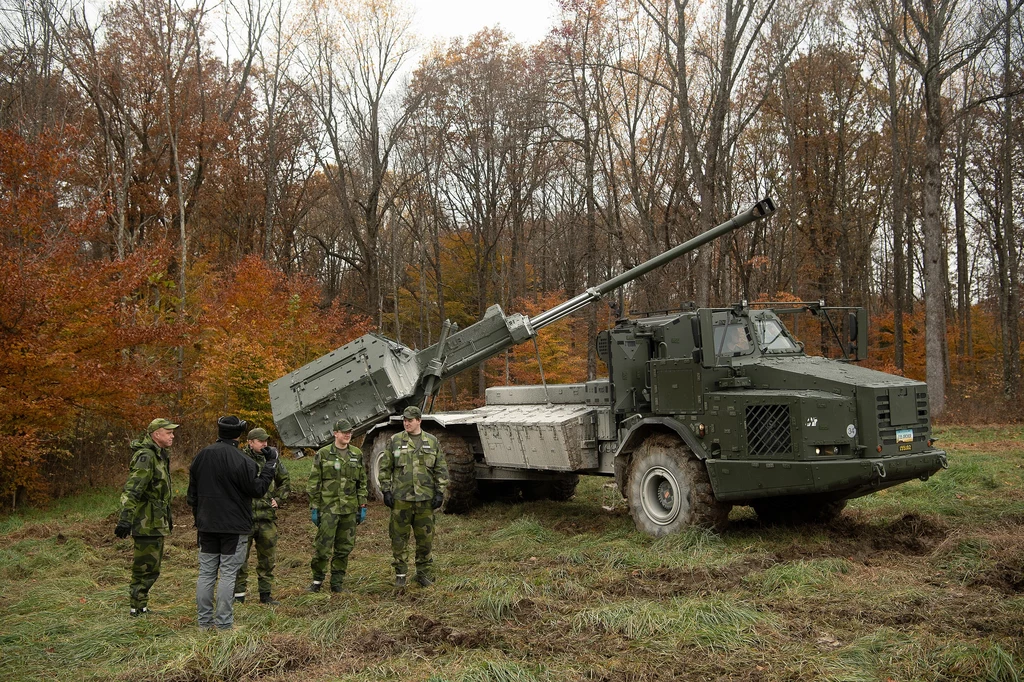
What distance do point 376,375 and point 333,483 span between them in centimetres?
412

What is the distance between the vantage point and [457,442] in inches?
475

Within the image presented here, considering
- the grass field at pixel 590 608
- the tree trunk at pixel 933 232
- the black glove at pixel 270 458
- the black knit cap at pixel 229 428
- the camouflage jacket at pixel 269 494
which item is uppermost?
the tree trunk at pixel 933 232

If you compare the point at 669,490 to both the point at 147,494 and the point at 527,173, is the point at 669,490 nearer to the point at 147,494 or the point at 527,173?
the point at 147,494

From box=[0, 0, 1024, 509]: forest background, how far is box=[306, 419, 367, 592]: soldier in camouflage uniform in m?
6.55

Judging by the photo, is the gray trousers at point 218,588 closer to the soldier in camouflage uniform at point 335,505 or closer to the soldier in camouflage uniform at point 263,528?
the soldier in camouflage uniform at point 263,528

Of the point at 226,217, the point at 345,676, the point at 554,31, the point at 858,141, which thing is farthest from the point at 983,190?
the point at 345,676

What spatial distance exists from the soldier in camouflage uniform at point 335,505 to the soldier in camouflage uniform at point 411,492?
1.09ft

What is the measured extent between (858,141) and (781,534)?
1012 inches

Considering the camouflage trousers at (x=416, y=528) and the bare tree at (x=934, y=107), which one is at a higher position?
the bare tree at (x=934, y=107)

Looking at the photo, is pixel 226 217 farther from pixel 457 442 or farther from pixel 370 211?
pixel 457 442

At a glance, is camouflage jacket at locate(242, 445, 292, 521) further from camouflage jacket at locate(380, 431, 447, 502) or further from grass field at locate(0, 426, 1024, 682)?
camouflage jacket at locate(380, 431, 447, 502)

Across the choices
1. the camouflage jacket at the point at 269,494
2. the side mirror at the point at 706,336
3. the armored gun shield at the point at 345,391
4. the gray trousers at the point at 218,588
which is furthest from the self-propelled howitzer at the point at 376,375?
the gray trousers at the point at 218,588

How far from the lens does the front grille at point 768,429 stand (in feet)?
26.8

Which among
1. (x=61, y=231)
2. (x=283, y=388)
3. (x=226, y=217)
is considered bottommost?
(x=283, y=388)
